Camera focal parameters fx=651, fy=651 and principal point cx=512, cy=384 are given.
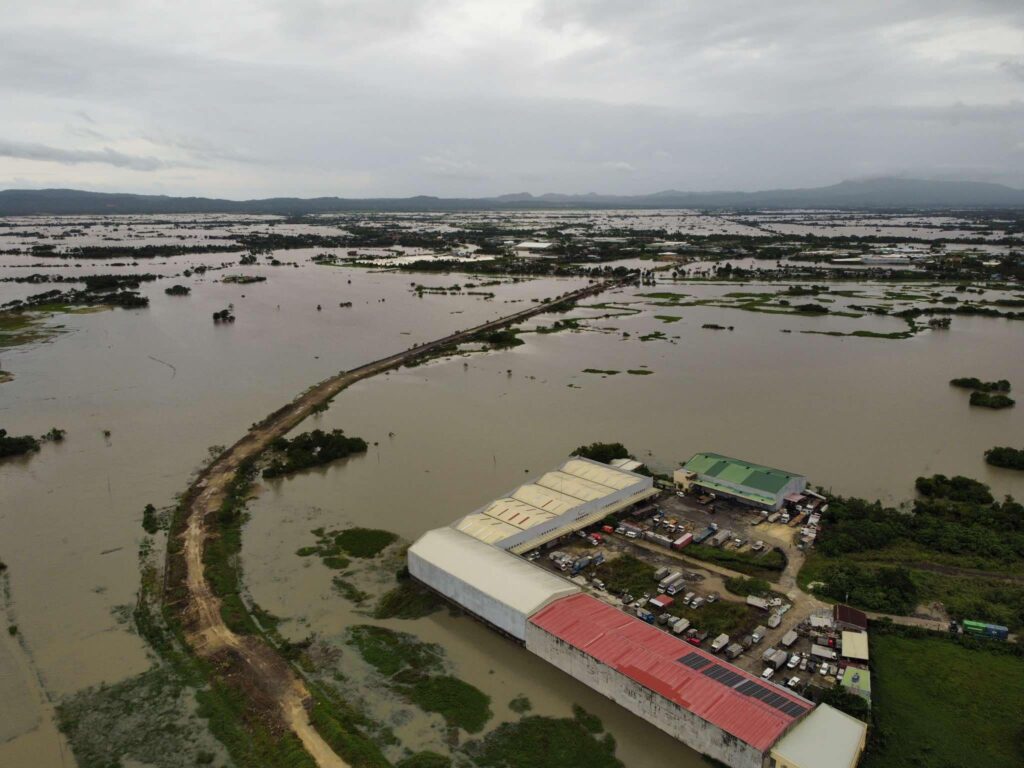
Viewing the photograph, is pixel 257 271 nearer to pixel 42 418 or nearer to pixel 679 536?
pixel 42 418

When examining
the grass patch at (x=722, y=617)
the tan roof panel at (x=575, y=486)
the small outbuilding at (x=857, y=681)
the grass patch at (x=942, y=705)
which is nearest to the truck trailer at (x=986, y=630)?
the grass patch at (x=942, y=705)

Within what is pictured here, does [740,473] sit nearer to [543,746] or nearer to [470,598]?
[470,598]

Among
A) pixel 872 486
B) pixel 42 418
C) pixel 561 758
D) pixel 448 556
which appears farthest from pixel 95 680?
pixel 872 486

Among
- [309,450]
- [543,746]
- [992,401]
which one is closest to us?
[543,746]

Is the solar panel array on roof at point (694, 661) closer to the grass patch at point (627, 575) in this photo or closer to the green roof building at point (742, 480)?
the grass patch at point (627, 575)

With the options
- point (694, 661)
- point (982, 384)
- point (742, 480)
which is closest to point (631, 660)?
point (694, 661)

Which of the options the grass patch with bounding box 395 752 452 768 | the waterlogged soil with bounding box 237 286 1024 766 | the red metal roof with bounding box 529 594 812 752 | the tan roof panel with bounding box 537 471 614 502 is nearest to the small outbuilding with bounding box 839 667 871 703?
the red metal roof with bounding box 529 594 812 752
